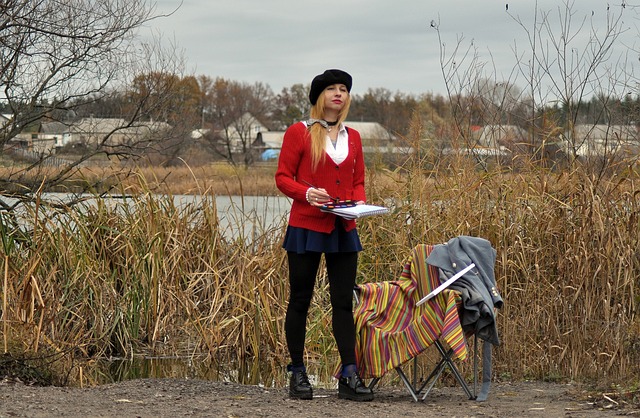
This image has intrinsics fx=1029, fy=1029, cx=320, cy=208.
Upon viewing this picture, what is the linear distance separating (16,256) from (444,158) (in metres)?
3.43

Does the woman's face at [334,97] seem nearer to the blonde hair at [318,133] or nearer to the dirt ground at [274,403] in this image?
the blonde hair at [318,133]

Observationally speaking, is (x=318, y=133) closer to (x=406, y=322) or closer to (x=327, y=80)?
(x=327, y=80)

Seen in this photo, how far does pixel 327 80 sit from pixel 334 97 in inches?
3.9

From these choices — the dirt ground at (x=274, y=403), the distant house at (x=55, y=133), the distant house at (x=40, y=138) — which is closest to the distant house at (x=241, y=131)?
the distant house at (x=55, y=133)

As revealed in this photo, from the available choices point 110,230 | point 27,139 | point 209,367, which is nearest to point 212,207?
point 110,230

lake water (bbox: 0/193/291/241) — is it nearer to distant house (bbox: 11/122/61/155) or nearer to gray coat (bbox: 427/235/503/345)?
distant house (bbox: 11/122/61/155)

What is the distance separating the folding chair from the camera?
548 cm

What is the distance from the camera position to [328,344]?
313 inches

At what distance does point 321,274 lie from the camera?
844cm

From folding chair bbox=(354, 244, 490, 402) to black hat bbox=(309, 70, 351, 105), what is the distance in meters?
1.02

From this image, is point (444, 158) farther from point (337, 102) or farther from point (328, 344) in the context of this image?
point (337, 102)

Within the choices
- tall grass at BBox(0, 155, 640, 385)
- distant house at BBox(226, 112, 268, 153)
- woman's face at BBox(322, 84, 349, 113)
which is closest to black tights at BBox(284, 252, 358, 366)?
woman's face at BBox(322, 84, 349, 113)

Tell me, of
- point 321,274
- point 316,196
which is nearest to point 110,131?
point 321,274

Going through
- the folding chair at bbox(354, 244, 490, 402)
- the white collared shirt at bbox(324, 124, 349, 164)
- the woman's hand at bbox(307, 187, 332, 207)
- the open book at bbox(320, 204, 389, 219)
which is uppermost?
the white collared shirt at bbox(324, 124, 349, 164)
